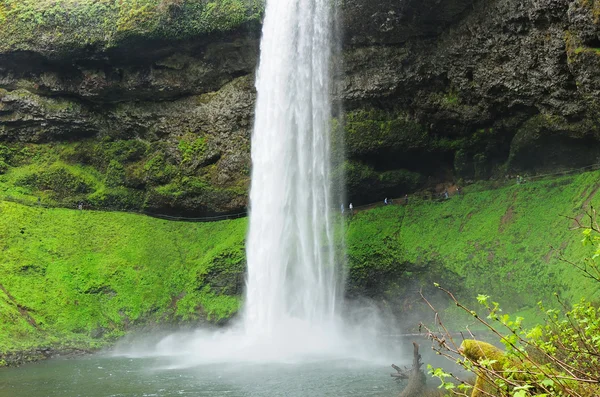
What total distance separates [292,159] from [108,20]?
14.1 meters

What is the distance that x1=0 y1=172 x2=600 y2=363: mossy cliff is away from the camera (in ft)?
78.4

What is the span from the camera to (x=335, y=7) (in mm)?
28547

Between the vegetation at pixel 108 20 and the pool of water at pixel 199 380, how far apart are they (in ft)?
62.3

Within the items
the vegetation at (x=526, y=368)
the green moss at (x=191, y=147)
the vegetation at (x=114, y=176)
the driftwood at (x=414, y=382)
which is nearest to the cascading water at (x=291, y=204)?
the green moss at (x=191, y=147)

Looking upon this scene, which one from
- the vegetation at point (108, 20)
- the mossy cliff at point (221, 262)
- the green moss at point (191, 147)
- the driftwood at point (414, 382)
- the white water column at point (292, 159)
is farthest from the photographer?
the green moss at point (191, 147)

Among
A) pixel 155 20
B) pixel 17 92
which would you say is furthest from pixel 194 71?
pixel 17 92

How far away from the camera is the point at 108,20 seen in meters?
32.6

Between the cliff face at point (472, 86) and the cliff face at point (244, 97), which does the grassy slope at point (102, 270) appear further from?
the cliff face at point (472, 86)

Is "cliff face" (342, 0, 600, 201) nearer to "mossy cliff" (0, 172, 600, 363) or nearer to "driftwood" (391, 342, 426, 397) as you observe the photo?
"mossy cliff" (0, 172, 600, 363)

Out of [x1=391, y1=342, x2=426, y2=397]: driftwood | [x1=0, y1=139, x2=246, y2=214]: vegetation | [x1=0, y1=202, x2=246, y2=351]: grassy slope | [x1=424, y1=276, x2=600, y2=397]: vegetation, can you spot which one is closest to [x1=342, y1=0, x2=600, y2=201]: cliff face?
[x1=0, y1=139, x2=246, y2=214]: vegetation

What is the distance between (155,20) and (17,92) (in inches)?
478

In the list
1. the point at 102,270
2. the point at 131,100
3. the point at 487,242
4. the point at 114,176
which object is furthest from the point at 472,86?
the point at 114,176

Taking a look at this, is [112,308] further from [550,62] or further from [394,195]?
[550,62]

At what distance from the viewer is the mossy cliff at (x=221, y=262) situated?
941 inches
